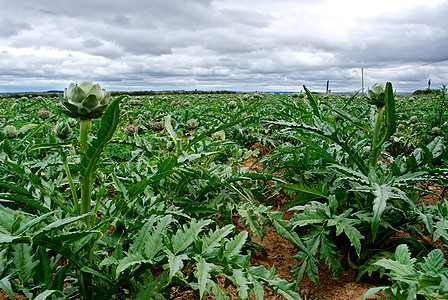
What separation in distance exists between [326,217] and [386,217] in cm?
33

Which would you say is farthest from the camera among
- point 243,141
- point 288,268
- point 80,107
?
point 243,141

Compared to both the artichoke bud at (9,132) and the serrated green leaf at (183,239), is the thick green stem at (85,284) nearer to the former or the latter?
the serrated green leaf at (183,239)

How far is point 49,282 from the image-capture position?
→ 91cm

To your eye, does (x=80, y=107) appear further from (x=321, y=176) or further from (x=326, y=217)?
(x=321, y=176)

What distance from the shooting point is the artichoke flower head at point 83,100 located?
38.9 inches

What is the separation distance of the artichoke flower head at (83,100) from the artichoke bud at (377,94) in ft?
4.64

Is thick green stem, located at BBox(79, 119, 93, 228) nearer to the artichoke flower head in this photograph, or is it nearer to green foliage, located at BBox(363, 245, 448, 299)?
the artichoke flower head

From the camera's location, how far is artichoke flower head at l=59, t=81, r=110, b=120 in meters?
0.99

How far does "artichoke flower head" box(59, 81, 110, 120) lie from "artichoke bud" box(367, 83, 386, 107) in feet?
4.64

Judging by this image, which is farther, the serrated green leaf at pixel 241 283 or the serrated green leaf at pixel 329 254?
the serrated green leaf at pixel 329 254

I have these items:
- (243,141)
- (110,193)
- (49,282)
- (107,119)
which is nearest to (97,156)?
(107,119)

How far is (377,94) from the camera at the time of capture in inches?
65.7

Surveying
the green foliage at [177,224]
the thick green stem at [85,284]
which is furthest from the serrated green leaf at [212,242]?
the thick green stem at [85,284]

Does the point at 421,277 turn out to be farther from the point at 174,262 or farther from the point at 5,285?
the point at 5,285
